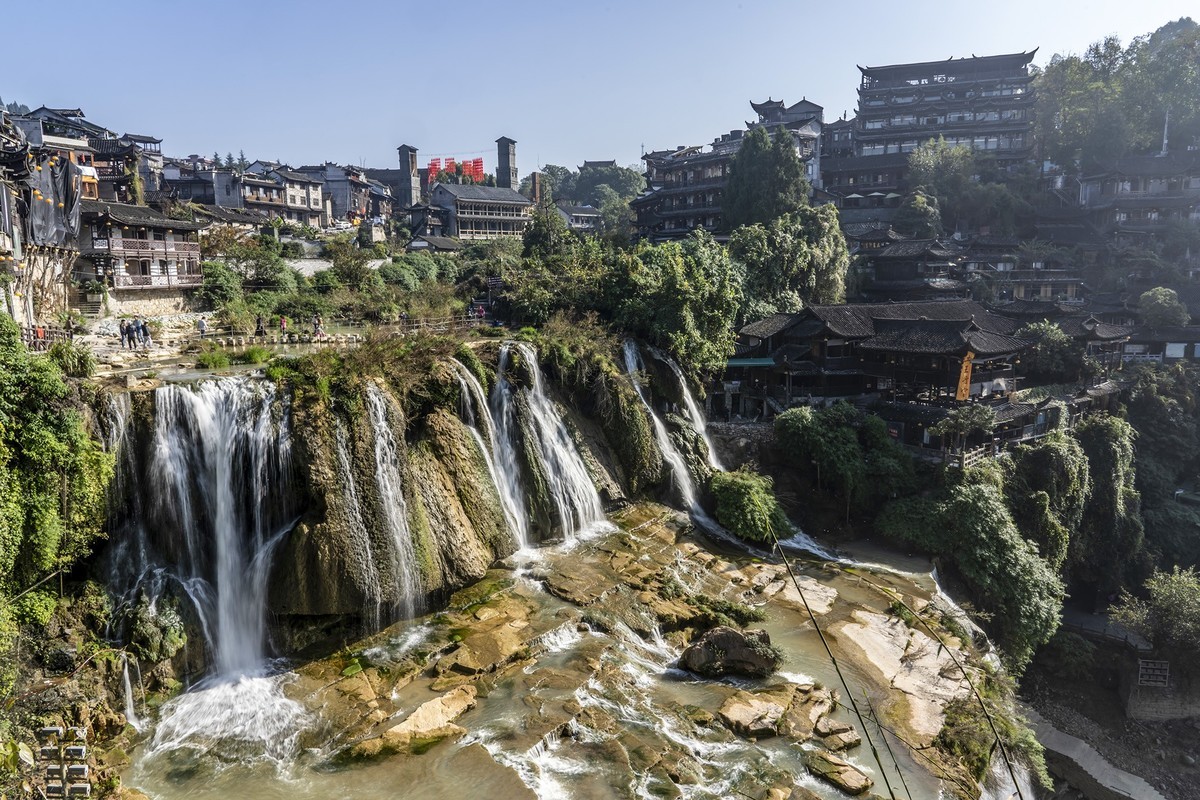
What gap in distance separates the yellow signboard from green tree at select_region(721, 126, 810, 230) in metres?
22.4


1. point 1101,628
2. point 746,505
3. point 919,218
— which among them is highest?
point 919,218

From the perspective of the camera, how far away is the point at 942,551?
29.0 m

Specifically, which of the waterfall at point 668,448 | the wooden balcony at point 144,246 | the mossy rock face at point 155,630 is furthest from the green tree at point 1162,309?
the wooden balcony at point 144,246

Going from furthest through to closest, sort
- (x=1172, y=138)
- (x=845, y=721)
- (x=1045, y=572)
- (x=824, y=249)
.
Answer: (x=1172, y=138) → (x=824, y=249) → (x=1045, y=572) → (x=845, y=721)

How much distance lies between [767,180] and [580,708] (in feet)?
150

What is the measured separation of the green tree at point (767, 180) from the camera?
53.4m

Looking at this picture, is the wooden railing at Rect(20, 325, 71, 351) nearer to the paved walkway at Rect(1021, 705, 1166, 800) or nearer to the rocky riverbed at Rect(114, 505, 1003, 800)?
the rocky riverbed at Rect(114, 505, 1003, 800)

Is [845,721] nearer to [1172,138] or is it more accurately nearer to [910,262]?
[910,262]

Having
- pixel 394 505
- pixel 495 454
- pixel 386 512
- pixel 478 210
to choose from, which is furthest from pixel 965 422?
pixel 478 210

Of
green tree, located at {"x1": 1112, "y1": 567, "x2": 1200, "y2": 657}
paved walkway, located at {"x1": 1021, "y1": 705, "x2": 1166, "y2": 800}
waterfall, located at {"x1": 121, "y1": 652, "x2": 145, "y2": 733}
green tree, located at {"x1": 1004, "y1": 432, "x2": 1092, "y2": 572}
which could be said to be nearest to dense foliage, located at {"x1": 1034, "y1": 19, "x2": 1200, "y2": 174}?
green tree, located at {"x1": 1004, "y1": 432, "x2": 1092, "y2": 572}

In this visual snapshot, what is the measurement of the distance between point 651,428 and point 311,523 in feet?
53.5

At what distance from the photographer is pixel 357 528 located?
21031 millimetres

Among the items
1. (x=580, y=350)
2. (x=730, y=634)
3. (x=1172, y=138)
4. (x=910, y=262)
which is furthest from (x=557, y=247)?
(x=1172, y=138)

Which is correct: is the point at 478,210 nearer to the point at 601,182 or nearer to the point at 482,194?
the point at 482,194
